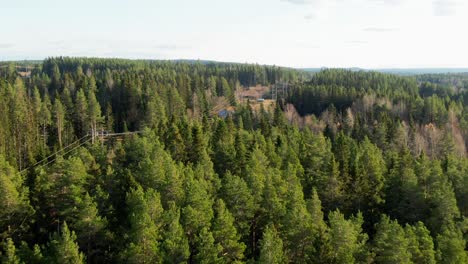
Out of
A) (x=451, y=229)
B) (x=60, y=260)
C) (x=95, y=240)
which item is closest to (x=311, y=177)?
(x=451, y=229)

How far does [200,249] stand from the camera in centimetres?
3531

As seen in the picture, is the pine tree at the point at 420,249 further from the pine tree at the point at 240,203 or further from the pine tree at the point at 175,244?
the pine tree at the point at 175,244

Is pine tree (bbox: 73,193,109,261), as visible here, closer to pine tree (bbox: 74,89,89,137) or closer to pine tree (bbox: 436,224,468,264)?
pine tree (bbox: 436,224,468,264)

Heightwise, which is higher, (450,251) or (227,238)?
(227,238)

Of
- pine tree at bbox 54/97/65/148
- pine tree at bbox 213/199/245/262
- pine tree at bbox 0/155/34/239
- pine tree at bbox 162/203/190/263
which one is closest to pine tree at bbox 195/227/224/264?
pine tree at bbox 162/203/190/263

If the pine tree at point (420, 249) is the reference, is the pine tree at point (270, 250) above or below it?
above

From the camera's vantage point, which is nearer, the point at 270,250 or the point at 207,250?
the point at 270,250

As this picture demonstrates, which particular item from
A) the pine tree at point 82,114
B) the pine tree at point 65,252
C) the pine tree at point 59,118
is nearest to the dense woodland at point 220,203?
the pine tree at point 65,252

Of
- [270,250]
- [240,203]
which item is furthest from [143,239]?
[240,203]

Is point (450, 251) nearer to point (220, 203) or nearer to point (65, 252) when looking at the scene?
point (220, 203)

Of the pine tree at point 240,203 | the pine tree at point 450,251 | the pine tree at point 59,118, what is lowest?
the pine tree at point 450,251

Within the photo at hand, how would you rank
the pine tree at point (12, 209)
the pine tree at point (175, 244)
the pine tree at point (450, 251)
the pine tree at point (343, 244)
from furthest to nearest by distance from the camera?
the pine tree at point (450, 251)
the pine tree at point (12, 209)
the pine tree at point (343, 244)
the pine tree at point (175, 244)

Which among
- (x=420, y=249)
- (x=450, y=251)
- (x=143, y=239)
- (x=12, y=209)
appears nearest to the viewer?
(x=143, y=239)

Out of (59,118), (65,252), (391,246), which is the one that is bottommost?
(391,246)
